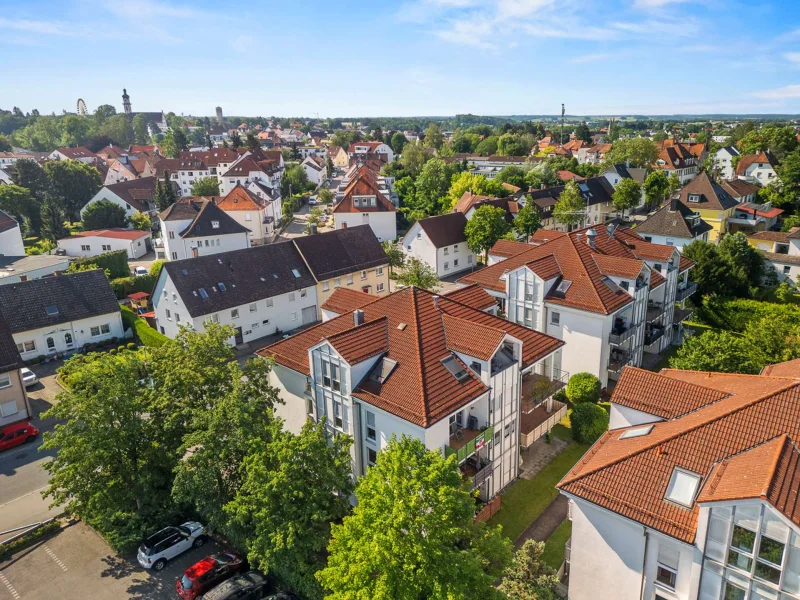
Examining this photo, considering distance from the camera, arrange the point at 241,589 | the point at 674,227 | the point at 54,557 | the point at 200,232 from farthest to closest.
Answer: the point at 200,232, the point at 674,227, the point at 54,557, the point at 241,589

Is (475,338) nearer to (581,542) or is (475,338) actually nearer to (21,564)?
(581,542)

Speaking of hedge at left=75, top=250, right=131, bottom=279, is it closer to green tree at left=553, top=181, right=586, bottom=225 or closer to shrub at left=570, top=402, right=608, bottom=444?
shrub at left=570, top=402, right=608, bottom=444

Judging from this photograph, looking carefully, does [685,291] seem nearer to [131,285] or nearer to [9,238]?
[131,285]

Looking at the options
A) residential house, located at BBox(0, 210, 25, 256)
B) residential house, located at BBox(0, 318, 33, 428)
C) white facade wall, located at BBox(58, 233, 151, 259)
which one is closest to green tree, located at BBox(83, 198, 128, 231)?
white facade wall, located at BBox(58, 233, 151, 259)

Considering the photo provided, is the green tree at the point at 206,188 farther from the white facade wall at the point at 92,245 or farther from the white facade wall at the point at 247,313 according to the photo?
the white facade wall at the point at 247,313

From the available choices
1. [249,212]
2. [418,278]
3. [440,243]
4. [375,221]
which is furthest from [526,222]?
[249,212]

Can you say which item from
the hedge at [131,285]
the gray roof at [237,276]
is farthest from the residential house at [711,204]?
the hedge at [131,285]
